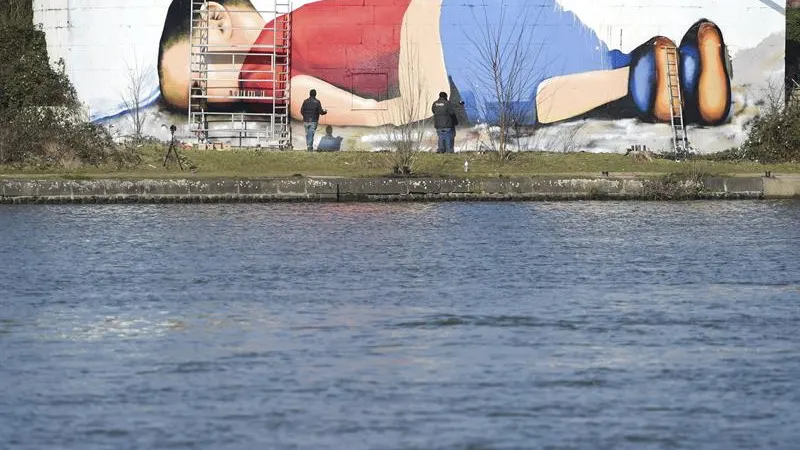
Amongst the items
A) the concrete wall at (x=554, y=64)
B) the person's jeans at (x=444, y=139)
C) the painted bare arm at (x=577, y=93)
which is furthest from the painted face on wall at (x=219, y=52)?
the painted bare arm at (x=577, y=93)

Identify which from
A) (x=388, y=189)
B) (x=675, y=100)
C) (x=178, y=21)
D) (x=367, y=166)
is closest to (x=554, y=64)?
(x=675, y=100)

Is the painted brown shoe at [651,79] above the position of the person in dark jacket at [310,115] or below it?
above

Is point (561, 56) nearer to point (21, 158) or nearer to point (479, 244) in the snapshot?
point (21, 158)

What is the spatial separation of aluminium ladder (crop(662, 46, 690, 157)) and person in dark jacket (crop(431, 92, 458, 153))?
4.85 metres

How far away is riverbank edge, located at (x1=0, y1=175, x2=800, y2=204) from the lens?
102 feet

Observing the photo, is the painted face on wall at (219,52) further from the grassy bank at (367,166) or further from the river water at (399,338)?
the river water at (399,338)

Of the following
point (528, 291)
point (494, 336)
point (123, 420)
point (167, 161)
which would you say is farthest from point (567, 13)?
point (123, 420)

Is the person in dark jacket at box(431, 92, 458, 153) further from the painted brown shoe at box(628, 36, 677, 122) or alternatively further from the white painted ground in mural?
the painted brown shoe at box(628, 36, 677, 122)

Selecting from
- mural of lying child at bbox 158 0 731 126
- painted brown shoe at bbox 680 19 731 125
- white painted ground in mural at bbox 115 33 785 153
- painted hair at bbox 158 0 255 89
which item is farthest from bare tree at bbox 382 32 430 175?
painted brown shoe at bbox 680 19 731 125

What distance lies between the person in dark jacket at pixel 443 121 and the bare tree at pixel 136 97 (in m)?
6.53

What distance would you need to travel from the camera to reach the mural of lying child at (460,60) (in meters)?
40.0

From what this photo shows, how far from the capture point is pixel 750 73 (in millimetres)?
40344

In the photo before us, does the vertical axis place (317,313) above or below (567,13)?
below

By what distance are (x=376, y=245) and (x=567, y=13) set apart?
18.8 m
